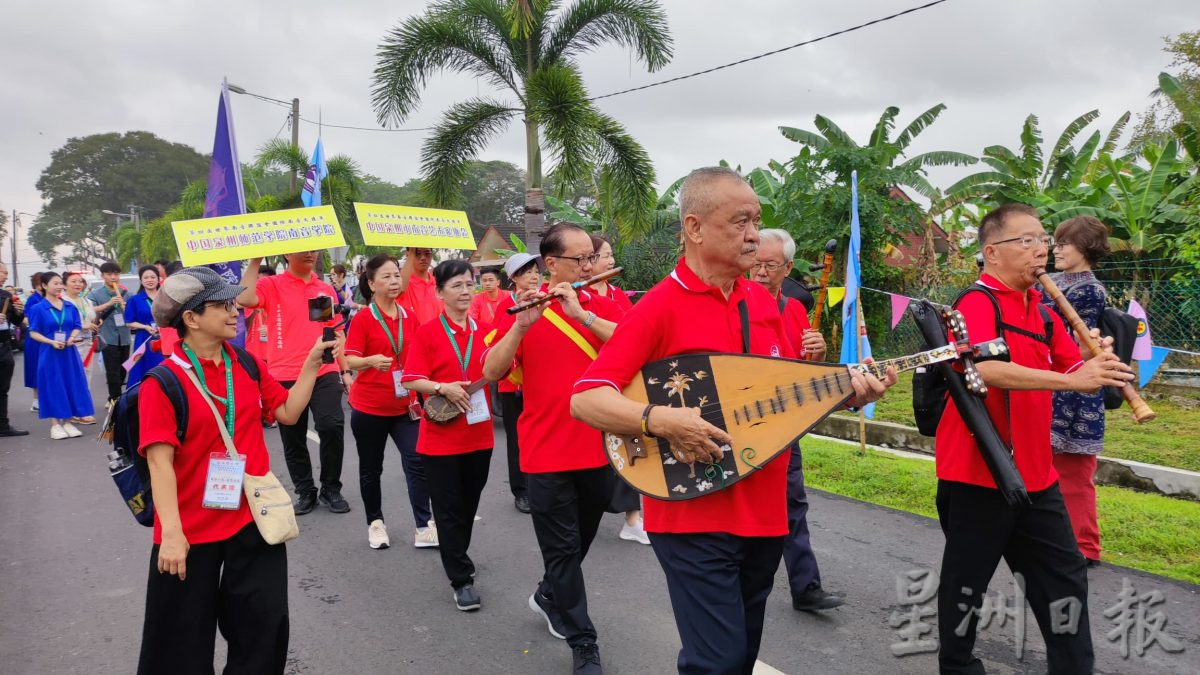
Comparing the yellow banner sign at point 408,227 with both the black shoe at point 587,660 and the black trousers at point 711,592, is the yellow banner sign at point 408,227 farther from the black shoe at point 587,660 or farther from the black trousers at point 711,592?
the black trousers at point 711,592

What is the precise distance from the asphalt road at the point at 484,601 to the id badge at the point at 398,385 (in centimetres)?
108

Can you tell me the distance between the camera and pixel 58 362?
10.2m

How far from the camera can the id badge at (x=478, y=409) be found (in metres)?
4.54

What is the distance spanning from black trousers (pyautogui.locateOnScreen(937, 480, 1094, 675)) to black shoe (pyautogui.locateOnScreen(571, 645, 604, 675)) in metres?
1.47

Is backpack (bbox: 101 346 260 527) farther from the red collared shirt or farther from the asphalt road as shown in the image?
the red collared shirt

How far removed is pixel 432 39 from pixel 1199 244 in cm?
1124

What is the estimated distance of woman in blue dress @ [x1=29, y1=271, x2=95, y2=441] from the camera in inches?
395

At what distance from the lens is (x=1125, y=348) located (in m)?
4.30

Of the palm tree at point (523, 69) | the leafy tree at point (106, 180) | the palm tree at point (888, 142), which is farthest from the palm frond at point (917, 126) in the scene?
the leafy tree at point (106, 180)

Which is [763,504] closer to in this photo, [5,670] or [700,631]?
[700,631]

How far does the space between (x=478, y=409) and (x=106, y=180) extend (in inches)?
3568

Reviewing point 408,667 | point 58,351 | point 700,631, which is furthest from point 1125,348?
point 58,351

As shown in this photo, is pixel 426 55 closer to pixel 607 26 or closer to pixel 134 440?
pixel 607 26

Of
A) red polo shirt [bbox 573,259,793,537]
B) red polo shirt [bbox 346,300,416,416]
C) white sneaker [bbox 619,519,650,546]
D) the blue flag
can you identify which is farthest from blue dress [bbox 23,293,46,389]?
red polo shirt [bbox 573,259,793,537]
